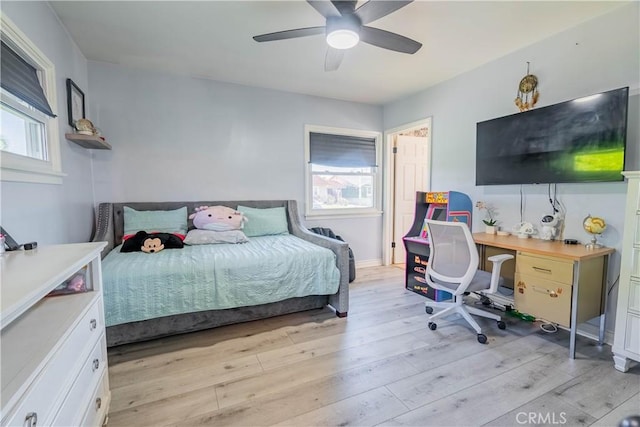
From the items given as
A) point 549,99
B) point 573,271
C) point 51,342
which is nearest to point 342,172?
point 549,99

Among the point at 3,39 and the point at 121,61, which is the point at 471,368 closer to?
the point at 3,39

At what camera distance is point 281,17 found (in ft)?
7.22

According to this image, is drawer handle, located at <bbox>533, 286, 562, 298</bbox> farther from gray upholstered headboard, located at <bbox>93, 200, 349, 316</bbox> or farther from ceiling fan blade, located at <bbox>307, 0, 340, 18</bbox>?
ceiling fan blade, located at <bbox>307, 0, 340, 18</bbox>

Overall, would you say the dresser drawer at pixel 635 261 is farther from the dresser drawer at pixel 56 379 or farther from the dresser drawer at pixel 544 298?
the dresser drawer at pixel 56 379

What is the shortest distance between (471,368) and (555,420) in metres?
0.48

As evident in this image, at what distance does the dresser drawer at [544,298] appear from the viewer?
2.00 meters

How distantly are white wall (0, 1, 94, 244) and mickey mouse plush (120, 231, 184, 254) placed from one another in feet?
1.39

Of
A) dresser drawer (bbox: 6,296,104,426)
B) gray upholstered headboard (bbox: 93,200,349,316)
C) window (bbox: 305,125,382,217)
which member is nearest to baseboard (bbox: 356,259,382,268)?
window (bbox: 305,125,382,217)

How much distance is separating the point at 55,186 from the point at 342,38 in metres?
2.33

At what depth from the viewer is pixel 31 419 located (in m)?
0.75

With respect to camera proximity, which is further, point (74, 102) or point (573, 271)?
point (74, 102)

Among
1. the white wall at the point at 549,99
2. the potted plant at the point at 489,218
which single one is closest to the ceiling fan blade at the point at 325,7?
the white wall at the point at 549,99

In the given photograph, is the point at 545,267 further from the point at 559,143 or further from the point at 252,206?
the point at 252,206

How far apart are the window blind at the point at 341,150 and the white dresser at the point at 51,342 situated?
295cm
